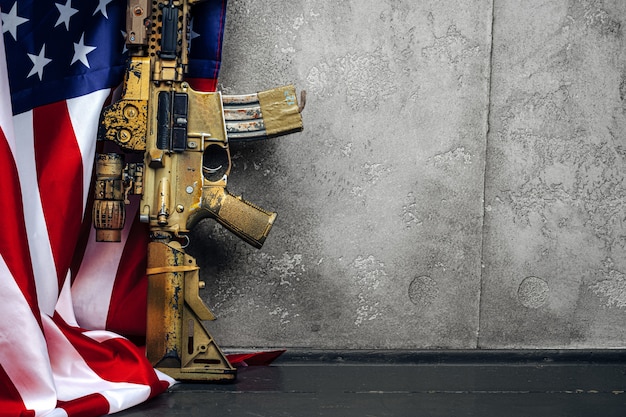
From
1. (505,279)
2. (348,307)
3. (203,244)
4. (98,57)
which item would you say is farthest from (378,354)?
(98,57)

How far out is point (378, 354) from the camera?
2.89 metres

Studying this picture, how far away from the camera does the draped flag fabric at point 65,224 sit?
2.24 meters

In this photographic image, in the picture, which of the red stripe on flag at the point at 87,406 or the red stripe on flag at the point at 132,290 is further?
the red stripe on flag at the point at 132,290

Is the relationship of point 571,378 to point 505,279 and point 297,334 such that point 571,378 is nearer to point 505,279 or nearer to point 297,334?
point 505,279

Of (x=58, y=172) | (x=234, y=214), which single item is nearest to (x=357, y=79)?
(x=234, y=214)

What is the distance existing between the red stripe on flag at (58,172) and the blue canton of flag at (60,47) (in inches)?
2.6

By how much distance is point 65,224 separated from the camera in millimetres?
2535

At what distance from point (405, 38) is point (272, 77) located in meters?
0.52

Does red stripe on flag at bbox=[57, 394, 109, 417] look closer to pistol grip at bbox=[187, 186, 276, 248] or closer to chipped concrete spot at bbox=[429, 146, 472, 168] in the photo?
pistol grip at bbox=[187, 186, 276, 248]

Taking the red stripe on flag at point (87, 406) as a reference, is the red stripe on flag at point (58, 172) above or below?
above

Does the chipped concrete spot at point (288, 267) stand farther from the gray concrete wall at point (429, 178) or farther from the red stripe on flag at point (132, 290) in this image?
the red stripe on flag at point (132, 290)

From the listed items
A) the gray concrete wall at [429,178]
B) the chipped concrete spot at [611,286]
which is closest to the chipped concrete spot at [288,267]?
the gray concrete wall at [429,178]


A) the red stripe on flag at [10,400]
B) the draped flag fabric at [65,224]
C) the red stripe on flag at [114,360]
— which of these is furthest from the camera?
the red stripe on flag at [114,360]

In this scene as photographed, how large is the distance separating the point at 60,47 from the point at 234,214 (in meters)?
0.79
